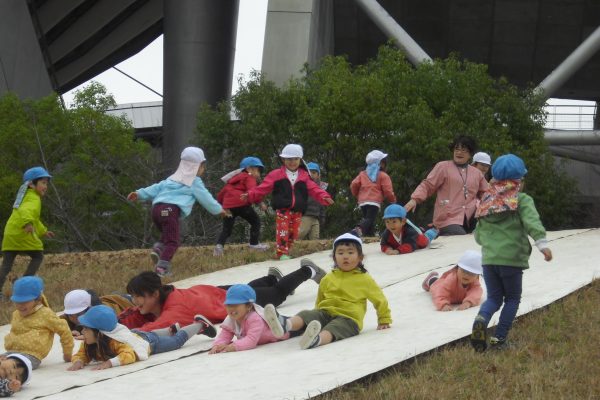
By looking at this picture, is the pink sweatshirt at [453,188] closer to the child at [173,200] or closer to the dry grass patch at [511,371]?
the child at [173,200]

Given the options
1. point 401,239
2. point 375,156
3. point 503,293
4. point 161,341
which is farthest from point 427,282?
point 375,156

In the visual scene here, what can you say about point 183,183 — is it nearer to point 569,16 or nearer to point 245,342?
point 245,342

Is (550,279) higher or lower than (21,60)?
lower

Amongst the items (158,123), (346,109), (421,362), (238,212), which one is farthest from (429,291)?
(158,123)

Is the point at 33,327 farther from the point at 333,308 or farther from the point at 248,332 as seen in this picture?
the point at 333,308

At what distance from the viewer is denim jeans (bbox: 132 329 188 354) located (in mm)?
7938

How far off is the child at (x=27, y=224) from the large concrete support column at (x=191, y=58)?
85.6 ft

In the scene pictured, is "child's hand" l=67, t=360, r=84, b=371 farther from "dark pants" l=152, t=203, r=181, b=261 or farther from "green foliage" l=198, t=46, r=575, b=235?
"green foliage" l=198, t=46, r=575, b=235

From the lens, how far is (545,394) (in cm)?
614

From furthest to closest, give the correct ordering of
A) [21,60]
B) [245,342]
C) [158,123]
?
1. [158,123]
2. [21,60]
3. [245,342]

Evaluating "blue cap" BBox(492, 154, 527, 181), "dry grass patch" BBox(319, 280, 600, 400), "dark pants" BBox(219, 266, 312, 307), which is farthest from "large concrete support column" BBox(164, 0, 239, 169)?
"dry grass patch" BBox(319, 280, 600, 400)

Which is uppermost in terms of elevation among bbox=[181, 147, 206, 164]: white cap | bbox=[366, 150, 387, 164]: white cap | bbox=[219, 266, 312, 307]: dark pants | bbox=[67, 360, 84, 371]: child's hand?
bbox=[366, 150, 387, 164]: white cap

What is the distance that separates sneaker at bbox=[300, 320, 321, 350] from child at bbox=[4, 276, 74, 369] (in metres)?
1.70

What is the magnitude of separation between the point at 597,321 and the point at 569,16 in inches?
1282
